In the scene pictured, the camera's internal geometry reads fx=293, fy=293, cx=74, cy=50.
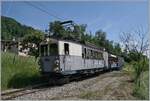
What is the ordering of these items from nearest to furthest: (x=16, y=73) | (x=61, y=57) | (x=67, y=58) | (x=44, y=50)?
(x=61, y=57)
(x=67, y=58)
(x=44, y=50)
(x=16, y=73)

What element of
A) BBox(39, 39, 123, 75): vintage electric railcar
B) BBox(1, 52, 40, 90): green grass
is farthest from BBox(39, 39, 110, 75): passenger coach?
BBox(1, 52, 40, 90): green grass

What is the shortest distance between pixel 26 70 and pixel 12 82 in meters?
3.24

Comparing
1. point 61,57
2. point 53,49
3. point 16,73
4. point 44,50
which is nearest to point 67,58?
point 61,57

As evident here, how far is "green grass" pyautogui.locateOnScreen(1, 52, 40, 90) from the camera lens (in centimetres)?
1735

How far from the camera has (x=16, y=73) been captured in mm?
19000

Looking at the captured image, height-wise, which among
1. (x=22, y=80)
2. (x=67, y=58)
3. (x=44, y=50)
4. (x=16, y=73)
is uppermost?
(x=44, y=50)

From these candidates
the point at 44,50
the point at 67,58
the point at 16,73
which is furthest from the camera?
the point at 16,73

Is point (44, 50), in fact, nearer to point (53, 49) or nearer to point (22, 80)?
point (53, 49)

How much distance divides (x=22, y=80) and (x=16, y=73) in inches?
36.5

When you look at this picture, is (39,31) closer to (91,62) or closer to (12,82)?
(91,62)

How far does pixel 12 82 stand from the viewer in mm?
17562

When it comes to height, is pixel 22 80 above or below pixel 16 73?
below

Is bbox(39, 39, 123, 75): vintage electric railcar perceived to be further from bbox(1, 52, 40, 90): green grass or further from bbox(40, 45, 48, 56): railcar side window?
bbox(1, 52, 40, 90): green grass

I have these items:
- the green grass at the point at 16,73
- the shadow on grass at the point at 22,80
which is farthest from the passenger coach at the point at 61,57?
the green grass at the point at 16,73
